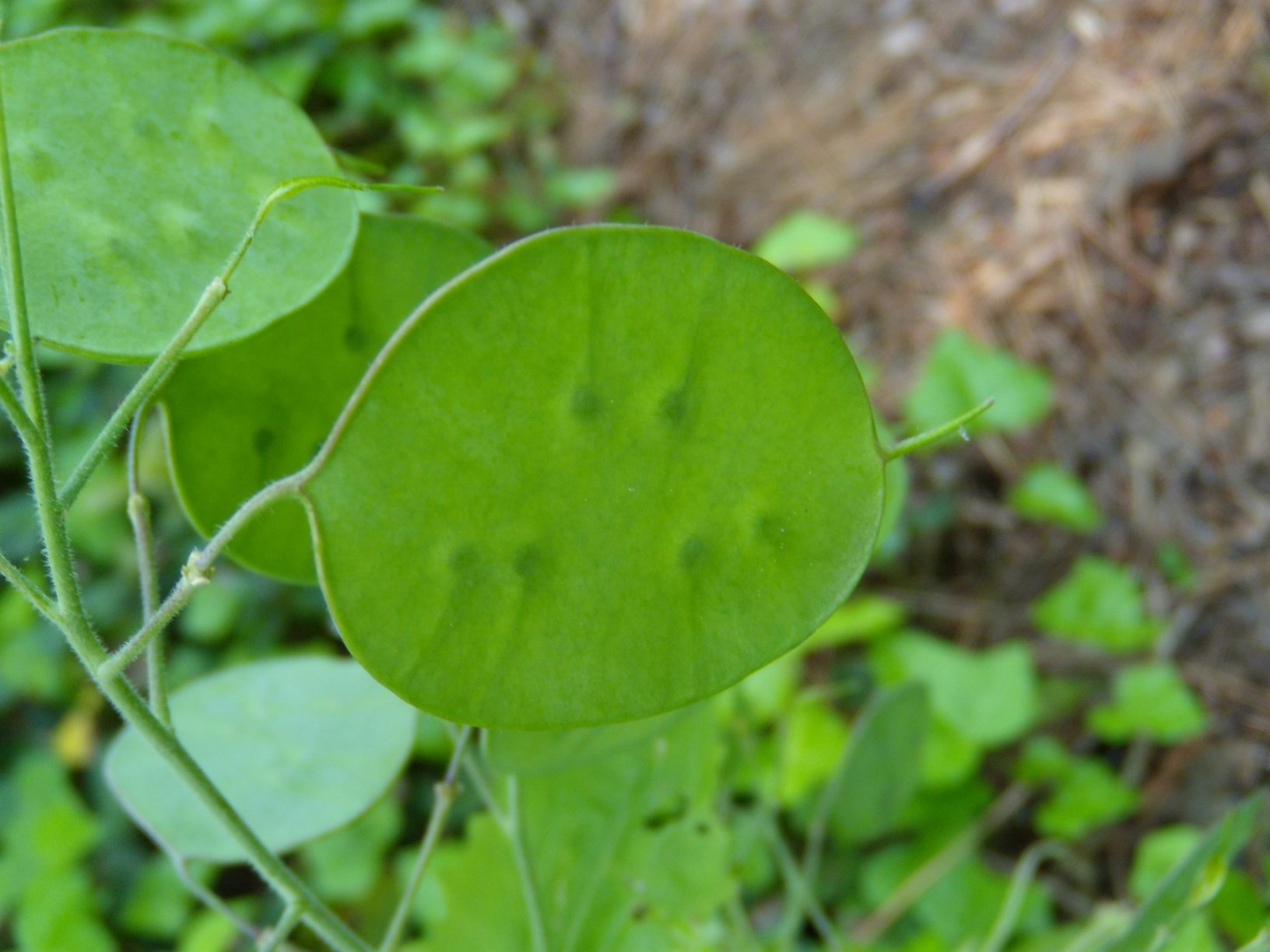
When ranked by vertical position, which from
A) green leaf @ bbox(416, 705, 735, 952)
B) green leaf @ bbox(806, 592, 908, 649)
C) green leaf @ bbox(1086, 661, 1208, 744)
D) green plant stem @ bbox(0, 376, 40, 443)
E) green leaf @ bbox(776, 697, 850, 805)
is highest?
green plant stem @ bbox(0, 376, 40, 443)

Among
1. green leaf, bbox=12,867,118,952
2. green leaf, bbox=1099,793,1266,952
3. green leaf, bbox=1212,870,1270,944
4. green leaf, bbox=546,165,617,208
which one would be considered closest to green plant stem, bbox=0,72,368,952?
green leaf, bbox=1099,793,1266,952

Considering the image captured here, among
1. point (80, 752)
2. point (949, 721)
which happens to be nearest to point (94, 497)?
point (80, 752)

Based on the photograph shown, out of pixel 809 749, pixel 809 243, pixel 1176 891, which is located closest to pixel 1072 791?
pixel 809 749

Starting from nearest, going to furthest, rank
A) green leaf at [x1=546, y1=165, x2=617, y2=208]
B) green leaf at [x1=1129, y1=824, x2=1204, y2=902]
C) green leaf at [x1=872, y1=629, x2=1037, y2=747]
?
green leaf at [x1=1129, y1=824, x2=1204, y2=902] < green leaf at [x1=872, y1=629, x2=1037, y2=747] < green leaf at [x1=546, y1=165, x2=617, y2=208]

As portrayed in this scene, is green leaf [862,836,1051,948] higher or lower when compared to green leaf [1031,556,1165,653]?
lower

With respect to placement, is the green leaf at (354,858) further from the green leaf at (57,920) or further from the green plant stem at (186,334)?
the green plant stem at (186,334)

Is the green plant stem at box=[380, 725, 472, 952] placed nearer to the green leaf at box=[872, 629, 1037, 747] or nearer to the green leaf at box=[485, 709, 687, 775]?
the green leaf at box=[485, 709, 687, 775]

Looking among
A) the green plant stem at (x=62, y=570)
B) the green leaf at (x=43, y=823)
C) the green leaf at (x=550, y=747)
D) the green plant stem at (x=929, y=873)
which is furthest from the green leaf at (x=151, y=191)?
the green leaf at (x=43, y=823)

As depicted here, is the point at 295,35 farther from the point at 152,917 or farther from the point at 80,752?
the point at 152,917
